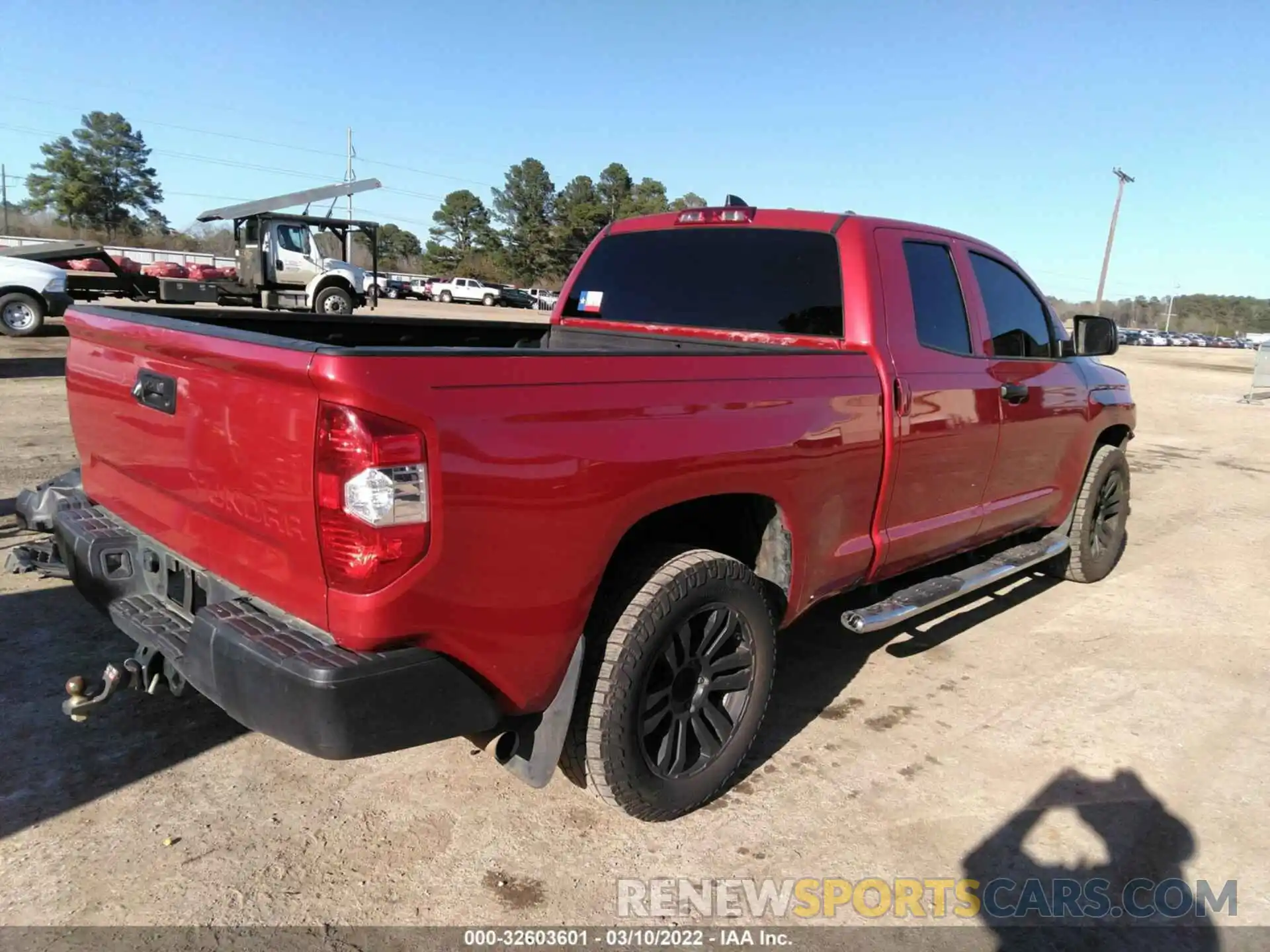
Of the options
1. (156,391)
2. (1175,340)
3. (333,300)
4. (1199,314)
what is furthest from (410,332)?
(1199,314)

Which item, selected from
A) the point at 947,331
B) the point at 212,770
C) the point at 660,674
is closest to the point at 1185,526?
the point at 947,331

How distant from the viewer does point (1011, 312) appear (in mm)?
4465

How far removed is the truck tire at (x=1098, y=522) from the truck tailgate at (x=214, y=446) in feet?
15.6

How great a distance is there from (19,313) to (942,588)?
16685mm

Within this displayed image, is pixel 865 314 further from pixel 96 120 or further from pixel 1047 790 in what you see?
pixel 96 120

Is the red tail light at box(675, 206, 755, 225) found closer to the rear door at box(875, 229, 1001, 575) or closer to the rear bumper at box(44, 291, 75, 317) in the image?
the rear door at box(875, 229, 1001, 575)

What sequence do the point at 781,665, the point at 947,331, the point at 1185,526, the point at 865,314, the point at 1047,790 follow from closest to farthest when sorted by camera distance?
the point at 1047,790 < the point at 865,314 < the point at 947,331 < the point at 781,665 < the point at 1185,526

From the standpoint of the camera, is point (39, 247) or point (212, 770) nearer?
point (212, 770)

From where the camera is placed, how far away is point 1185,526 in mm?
7535

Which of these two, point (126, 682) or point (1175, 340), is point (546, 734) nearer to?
point (126, 682)

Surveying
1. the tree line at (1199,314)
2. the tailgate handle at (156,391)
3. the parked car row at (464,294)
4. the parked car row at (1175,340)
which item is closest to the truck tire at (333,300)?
the tailgate handle at (156,391)

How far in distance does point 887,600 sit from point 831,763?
72cm

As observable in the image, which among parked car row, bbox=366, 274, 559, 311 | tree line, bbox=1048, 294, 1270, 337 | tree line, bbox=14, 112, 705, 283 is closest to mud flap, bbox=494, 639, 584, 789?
parked car row, bbox=366, 274, 559, 311

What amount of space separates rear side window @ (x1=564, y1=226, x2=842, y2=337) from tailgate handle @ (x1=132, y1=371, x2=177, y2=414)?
2248 mm
